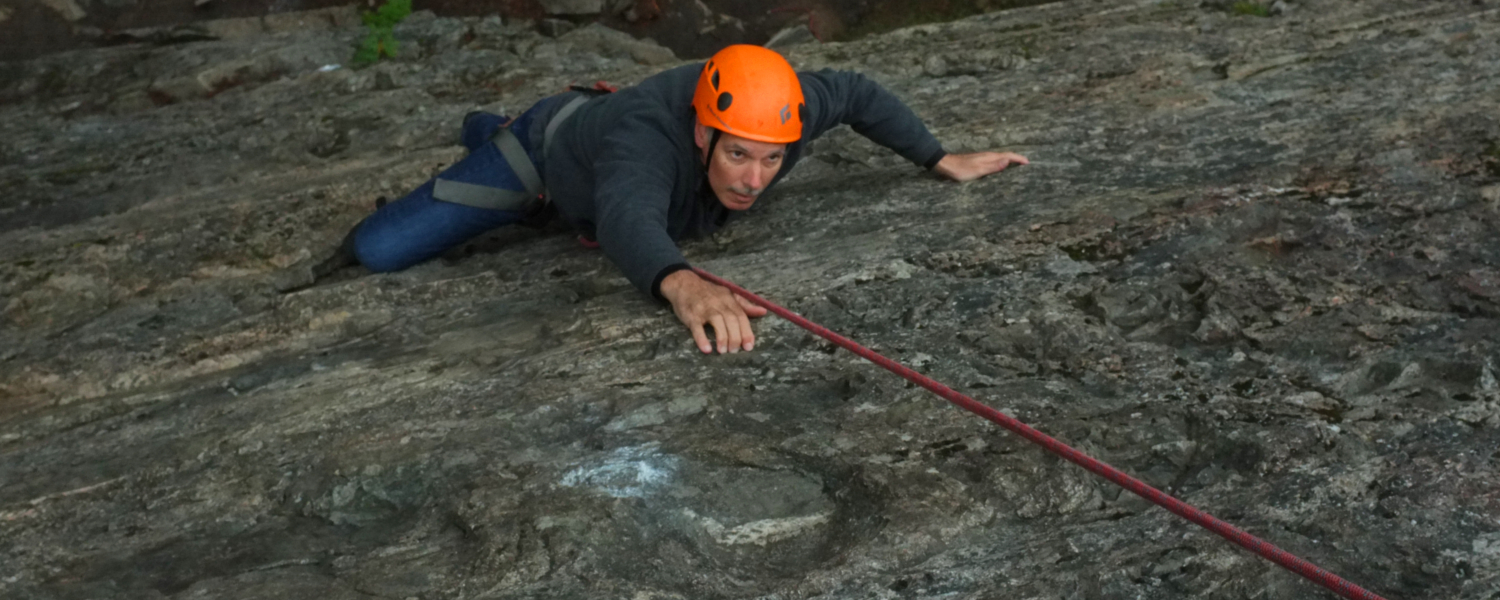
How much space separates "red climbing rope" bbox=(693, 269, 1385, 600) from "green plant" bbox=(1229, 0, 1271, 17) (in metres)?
4.46

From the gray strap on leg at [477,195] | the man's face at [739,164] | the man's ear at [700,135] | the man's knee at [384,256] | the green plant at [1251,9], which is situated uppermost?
the green plant at [1251,9]

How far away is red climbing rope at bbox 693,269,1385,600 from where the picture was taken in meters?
2.20

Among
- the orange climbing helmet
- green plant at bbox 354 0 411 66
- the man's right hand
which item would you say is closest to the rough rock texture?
the man's right hand

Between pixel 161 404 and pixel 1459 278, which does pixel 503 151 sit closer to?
pixel 161 404

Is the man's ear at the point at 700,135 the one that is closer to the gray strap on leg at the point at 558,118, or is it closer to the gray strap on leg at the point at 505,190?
the gray strap on leg at the point at 558,118

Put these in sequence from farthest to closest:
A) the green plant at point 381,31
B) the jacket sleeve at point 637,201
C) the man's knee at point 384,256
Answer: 1. the green plant at point 381,31
2. the man's knee at point 384,256
3. the jacket sleeve at point 637,201

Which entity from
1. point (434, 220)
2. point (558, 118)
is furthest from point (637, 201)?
point (434, 220)

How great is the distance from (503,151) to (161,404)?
5.79 feet

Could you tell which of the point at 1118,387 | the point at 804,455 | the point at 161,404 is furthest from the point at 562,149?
the point at 1118,387

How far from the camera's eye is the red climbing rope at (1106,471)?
7.23ft

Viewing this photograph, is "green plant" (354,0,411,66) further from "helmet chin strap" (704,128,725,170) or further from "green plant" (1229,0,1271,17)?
"green plant" (1229,0,1271,17)

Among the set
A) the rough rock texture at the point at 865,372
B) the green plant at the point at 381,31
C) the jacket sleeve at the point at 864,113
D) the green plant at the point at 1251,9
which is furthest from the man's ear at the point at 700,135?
the green plant at the point at 381,31

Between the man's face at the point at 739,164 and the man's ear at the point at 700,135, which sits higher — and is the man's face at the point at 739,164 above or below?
below

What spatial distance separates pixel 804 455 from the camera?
303 cm
